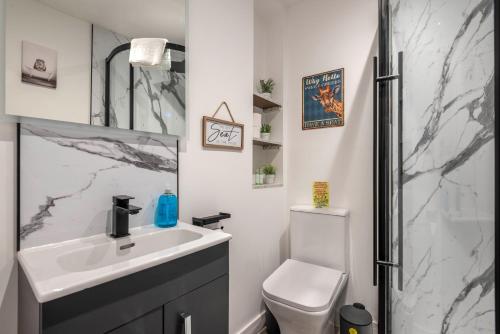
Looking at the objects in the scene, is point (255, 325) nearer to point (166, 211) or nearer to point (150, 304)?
point (166, 211)

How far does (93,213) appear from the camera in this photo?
991 millimetres

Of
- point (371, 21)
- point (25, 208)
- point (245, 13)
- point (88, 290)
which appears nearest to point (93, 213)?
point (25, 208)

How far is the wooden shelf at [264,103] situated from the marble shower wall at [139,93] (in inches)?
29.8

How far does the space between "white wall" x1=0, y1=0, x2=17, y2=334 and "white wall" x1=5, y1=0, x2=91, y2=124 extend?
3 centimetres

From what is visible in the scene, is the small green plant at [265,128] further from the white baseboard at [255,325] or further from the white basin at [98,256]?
the white baseboard at [255,325]

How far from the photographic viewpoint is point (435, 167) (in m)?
0.91

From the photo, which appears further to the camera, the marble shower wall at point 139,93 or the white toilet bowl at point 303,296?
the white toilet bowl at point 303,296

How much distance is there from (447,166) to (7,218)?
1503 millimetres

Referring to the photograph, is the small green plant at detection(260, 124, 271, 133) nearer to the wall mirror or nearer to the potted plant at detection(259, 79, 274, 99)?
the potted plant at detection(259, 79, 274, 99)

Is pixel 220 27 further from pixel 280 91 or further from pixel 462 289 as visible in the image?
pixel 462 289

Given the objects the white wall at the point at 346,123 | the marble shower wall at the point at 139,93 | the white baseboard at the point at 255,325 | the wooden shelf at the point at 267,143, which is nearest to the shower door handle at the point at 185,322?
the marble shower wall at the point at 139,93

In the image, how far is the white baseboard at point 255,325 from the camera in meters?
1.70

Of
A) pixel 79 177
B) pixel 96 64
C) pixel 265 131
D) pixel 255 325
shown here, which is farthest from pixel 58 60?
pixel 255 325

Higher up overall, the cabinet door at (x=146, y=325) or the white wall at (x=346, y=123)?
the white wall at (x=346, y=123)
